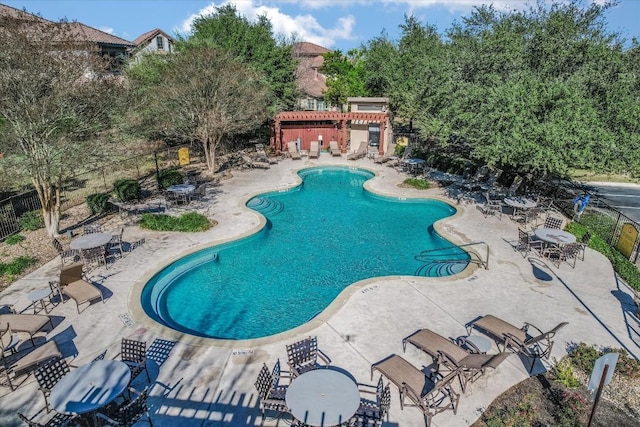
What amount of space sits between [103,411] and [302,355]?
369 centimetres

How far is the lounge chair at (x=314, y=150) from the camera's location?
30.0 m

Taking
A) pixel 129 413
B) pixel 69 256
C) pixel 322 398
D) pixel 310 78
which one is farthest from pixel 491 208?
pixel 310 78

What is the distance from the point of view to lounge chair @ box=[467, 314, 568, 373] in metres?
8.37

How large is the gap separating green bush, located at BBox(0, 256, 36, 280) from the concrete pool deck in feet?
1.70

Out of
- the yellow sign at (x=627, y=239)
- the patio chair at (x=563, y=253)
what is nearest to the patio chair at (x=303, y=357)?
the patio chair at (x=563, y=253)

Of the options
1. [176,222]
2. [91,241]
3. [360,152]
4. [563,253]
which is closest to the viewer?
[91,241]

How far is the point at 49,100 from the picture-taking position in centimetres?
1292

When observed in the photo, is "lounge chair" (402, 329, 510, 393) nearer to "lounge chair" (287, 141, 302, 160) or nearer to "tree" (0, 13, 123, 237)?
"tree" (0, 13, 123, 237)

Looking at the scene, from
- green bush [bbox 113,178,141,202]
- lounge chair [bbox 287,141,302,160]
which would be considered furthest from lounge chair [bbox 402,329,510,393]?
lounge chair [bbox 287,141,302,160]

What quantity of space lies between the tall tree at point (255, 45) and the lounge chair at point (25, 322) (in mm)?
24301

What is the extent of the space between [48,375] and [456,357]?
774 centimetres

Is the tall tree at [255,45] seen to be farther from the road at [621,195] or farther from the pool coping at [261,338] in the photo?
the road at [621,195]

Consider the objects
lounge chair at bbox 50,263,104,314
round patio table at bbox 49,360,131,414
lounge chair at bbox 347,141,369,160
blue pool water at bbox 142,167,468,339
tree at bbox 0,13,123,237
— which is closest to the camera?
round patio table at bbox 49,360,131,414

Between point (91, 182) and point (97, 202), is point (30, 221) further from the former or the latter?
point (91, 182)
